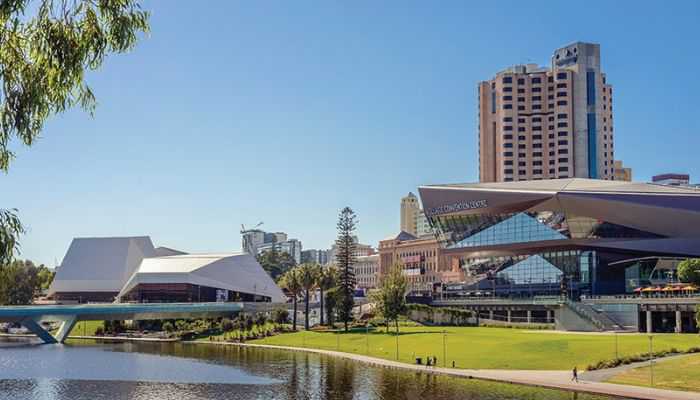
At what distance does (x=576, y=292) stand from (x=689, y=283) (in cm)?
2447

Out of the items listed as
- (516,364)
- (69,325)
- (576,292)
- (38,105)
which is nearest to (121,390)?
(516,364)

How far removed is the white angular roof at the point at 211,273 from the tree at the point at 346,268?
152ft

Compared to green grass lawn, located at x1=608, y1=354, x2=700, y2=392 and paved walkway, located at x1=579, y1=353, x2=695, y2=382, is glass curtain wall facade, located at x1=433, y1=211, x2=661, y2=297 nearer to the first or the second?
paved walkway, located at x1=579, y1=353, x2=695, y2=382

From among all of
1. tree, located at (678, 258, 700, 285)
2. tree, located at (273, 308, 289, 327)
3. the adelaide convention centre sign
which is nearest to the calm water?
tree, located at (273, 308, 289, 327)

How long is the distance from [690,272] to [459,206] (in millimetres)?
46566

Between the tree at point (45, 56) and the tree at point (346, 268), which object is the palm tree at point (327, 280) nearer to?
the tree at point (346, 268)

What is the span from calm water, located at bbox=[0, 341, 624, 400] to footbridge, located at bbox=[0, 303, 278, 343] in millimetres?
26583

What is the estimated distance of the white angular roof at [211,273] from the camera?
555 feet

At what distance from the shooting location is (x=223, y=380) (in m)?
68.6

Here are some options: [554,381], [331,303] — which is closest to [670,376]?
[554,381]

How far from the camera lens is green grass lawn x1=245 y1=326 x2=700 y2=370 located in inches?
2857

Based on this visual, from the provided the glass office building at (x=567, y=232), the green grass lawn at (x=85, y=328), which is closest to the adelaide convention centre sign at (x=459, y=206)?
the glass office building at (x=567, y=232)

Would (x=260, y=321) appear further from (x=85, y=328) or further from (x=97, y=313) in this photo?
(x=85, y=328)

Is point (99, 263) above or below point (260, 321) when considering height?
above
